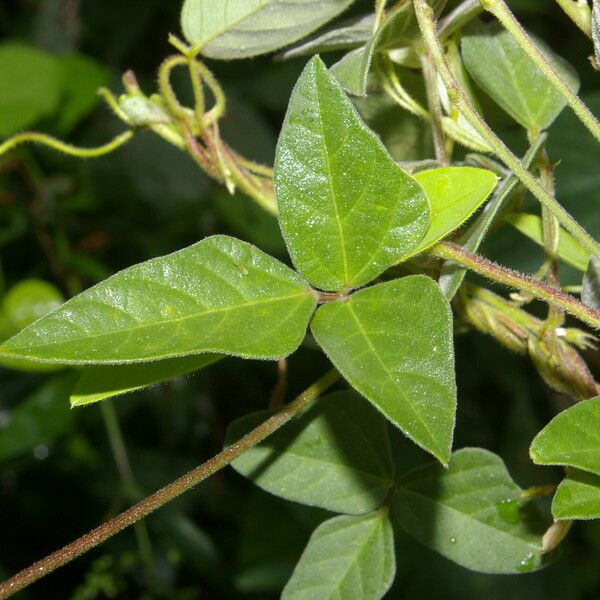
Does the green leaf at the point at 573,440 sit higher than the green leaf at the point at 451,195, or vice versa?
the green leaf at the point at 451,195

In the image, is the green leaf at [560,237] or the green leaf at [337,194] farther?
the green leaf at [560,237]

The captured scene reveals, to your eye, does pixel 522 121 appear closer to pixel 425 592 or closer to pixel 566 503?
pixel 566 503

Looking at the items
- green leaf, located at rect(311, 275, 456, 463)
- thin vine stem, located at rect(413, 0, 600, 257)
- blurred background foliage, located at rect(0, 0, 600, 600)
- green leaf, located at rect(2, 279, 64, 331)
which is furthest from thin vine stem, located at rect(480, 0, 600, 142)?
green leaf, located at rect(2, 279, 64, 331)

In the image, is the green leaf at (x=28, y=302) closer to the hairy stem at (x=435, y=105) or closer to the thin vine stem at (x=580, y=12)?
the hairy stem at (x=435, y=105)

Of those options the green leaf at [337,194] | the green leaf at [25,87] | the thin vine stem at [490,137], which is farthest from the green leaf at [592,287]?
the green leaf at [25,87]

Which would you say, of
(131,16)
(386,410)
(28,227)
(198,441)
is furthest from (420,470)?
(131,16)

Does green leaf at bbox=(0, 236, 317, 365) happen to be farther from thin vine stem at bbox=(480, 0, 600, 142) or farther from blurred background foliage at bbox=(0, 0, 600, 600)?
blurred background foliage at bbox=(0, 0, 600, 600)
